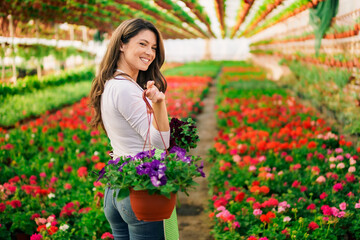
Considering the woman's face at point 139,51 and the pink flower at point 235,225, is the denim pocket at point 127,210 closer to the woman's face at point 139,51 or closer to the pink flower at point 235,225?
the woman's face at point 139,51

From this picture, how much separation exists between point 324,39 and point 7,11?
20.2ft

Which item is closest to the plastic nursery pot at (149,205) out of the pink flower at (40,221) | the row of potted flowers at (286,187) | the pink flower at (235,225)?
the row of potted flowers at (286,187)

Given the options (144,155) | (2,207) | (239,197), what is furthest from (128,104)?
(2,207)

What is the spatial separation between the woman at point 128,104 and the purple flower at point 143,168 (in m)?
0.12

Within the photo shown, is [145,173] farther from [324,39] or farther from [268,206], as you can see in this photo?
[324,39]

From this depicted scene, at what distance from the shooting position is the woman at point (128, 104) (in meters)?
1.40

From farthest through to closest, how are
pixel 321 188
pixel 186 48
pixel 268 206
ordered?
pixel 186 48
pixel 321 188
pixel 268 206

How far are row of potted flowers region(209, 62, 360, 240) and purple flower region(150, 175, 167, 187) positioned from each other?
114cm

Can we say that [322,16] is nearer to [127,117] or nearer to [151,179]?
[127,117]

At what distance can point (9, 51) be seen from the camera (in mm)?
8219

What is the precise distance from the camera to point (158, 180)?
1.29m

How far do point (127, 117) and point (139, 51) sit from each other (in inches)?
12.1

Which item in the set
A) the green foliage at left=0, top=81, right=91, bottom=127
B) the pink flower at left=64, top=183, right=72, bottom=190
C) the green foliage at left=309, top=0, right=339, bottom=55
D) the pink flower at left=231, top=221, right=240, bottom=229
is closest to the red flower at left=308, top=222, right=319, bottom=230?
the pink flower at left=231, top=221, right=240, bottom=229

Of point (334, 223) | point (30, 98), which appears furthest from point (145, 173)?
point (30, 98)
